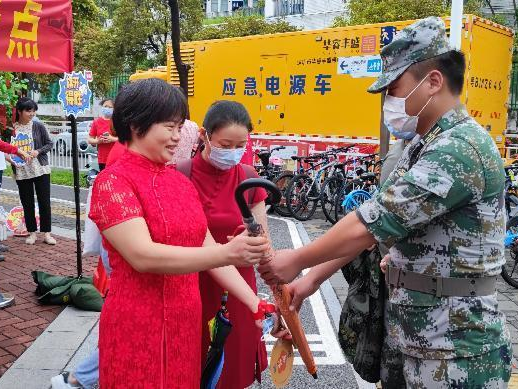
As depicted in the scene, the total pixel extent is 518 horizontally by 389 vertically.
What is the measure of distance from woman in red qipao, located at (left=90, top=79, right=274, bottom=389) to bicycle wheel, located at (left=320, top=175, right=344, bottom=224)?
7.82m

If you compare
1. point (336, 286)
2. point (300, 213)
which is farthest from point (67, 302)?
point (300, 213)

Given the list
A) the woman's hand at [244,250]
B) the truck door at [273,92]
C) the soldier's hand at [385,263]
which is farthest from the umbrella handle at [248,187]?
the truck door at [273,92]

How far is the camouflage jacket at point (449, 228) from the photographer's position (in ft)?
5.73

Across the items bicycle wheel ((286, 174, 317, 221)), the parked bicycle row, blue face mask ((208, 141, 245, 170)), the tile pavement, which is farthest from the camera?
bicycle wheel ((286, 174, 317, 221))

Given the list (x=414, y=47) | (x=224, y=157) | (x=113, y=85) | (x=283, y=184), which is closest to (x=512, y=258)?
(x=283, y=184)

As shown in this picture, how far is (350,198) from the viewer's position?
8984 millimetres

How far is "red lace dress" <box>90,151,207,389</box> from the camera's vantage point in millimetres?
1937

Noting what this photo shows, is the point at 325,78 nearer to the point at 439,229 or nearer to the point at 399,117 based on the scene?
the point at 399,117

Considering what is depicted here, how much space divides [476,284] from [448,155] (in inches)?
17.2

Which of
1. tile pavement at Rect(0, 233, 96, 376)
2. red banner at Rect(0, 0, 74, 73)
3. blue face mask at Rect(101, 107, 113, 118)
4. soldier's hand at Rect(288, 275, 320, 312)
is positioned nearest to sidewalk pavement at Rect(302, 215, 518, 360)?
tile pavement at Rect(0, 233, 96, 376)

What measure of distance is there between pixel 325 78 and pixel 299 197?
2.54 meters

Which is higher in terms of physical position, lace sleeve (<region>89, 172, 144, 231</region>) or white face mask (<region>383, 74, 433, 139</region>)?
white face mask (<region>383, 74, 433, 139</region>)

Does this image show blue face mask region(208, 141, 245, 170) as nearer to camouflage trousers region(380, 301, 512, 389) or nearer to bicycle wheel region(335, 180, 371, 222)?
camouflage trousers region(380, 301, 512, 389)

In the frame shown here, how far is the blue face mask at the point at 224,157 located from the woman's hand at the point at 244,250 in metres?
0.75
